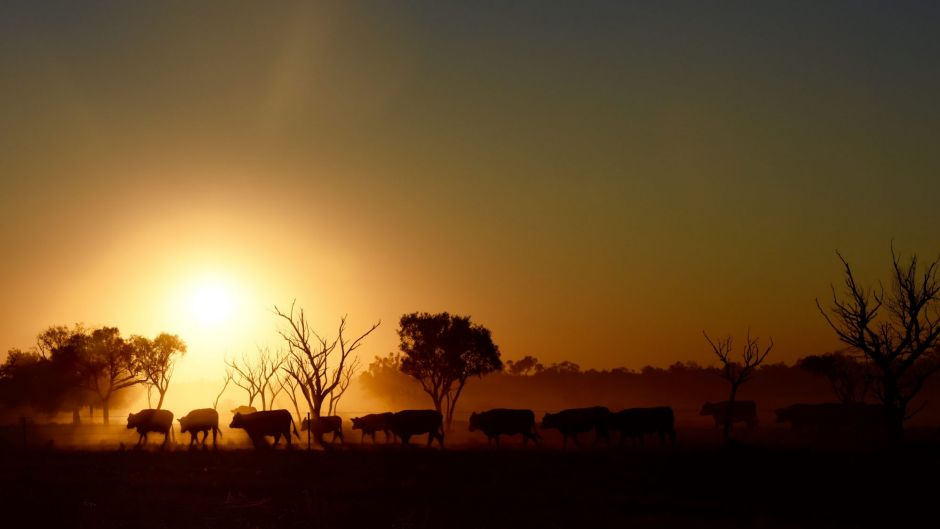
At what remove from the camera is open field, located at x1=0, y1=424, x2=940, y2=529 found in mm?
20172

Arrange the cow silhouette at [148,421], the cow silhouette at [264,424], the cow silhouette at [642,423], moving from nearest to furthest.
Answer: the cow silhouette at [264,424], the cow silhouette at [148,421], the cow silhouette at [642,423]

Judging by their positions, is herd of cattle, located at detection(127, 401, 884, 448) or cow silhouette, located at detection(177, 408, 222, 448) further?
cow silhouette, located at detection(177, 408, 222, 448)

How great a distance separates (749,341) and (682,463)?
14377 mm

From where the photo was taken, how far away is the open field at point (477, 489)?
2017cm

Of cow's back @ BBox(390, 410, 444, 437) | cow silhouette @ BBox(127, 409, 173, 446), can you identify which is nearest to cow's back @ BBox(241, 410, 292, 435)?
cow silhouette @ BBox(127, 409, 173, 446)

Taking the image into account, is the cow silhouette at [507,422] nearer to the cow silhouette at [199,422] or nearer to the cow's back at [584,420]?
the cow's back at [584,420]

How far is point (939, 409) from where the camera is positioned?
133m

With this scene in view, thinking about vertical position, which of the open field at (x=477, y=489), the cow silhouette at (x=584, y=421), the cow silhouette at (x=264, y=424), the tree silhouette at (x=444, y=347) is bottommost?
the open field at (x=477, y=489)

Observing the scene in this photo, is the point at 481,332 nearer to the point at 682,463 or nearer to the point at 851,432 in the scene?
the point at 851,432

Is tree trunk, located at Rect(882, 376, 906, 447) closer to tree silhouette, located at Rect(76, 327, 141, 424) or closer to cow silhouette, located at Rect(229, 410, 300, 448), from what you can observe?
cow silhouette, located at Rect(229, 410, 300, 448)

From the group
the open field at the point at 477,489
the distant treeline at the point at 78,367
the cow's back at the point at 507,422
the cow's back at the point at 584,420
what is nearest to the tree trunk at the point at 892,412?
the open field at the point at 477,489

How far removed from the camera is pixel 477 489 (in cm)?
2558

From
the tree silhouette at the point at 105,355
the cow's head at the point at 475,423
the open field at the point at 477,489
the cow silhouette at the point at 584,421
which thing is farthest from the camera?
the tree silhouette at the point at 105,355

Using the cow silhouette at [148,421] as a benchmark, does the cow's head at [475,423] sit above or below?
below
